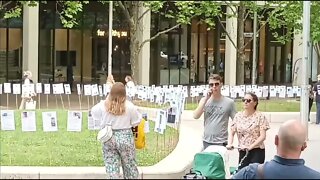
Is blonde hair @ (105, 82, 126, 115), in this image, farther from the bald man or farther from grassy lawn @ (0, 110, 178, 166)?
the bald man

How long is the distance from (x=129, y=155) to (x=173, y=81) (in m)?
12.6

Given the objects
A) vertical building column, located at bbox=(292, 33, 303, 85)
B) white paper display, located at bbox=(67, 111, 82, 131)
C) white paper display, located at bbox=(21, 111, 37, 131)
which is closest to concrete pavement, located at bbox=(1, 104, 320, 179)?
white paper display, located at bbox=(67, 111, 82, 131)

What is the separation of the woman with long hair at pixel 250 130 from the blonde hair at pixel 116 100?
125 cm

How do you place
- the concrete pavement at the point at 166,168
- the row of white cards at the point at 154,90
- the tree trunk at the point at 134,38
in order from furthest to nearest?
the row of white cards at the point at 154,90, the tree trunk at the point at 134,38, the concrete pavement at the point at 166,168

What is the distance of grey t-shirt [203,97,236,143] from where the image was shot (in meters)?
8.49

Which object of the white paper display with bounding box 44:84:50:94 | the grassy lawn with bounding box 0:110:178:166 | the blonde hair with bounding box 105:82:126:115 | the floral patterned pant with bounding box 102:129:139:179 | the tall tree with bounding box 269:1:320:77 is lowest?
the grassy lawn with bounding box 0:110:178:166

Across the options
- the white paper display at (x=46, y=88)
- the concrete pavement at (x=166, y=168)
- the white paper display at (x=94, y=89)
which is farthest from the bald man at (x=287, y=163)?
the white paper display at (x=46, y=88)

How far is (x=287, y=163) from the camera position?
439 cm

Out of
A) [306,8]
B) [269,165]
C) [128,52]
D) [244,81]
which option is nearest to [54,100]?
[244,81]

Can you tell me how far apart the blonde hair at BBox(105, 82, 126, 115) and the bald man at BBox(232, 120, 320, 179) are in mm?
3115

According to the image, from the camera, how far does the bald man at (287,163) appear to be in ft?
14.2

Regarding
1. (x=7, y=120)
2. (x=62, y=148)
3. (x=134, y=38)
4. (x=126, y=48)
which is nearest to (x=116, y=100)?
(x=134, y=38)

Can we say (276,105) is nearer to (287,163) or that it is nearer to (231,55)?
(231,55)

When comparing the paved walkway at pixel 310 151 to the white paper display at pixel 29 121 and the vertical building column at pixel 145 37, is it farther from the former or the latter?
the white paper display at pixel 29 121
